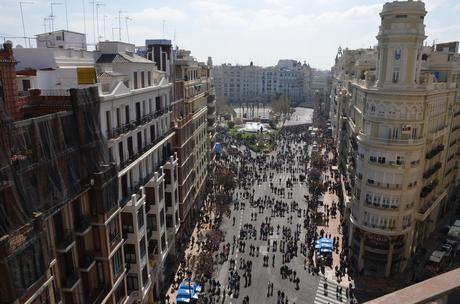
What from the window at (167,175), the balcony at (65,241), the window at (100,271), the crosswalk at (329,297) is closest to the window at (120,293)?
the window at (100,271)

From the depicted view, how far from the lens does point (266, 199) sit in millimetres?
64188

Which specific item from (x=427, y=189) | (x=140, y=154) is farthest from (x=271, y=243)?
(x=140, y=154)

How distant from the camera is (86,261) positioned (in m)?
22.6

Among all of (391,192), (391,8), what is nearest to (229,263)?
(391,192)

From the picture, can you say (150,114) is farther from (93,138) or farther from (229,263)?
(229,263)

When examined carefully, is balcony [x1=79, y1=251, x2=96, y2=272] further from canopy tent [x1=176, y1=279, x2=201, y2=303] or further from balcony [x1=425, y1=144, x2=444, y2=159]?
balcony [x1=425, y1=144, x2=444, y2=159]

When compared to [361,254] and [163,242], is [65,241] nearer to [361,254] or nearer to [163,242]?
[163,242]

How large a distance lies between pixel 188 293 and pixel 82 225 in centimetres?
1506

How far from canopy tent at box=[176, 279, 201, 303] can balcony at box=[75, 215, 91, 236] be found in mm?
13816

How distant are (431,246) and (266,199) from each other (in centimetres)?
2539

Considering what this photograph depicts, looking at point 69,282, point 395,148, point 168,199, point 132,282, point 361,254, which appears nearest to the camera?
point 69,282

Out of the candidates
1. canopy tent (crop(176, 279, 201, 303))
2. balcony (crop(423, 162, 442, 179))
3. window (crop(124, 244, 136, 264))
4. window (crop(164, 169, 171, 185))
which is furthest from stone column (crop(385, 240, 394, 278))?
window (crop(124, 244, 136, 264))

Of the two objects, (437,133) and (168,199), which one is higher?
(437,133)

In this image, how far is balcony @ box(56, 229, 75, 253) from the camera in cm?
1995
